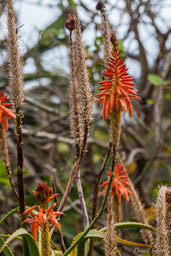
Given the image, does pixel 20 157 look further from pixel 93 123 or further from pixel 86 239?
pixel 93 123

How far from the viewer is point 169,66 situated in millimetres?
2998

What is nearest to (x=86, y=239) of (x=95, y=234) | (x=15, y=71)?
(x=95, y=234)

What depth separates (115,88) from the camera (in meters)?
0.69

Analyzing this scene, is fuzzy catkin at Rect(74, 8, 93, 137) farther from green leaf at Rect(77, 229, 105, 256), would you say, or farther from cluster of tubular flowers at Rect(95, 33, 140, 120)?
green leaf at Rect(77, 229, 105, 256)

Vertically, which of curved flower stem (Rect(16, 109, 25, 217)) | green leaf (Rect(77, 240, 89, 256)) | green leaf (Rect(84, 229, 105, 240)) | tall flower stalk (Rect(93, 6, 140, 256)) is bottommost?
green leaf (Rect(77, 240, 89, 256))

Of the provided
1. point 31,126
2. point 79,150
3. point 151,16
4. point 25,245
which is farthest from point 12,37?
point 31,126

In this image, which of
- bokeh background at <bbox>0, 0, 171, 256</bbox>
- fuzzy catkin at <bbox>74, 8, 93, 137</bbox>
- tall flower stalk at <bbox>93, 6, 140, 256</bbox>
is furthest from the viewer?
bokeh background at <bbox>0, 0, 171, 256</bbox>

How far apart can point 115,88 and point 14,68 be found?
208 millimetres

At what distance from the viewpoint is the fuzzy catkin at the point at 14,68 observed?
26.3 inches

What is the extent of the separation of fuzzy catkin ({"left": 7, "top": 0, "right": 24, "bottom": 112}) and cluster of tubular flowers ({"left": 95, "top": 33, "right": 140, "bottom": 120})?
16 centimetres

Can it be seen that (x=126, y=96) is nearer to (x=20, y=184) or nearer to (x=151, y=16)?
(x=20, y=184)

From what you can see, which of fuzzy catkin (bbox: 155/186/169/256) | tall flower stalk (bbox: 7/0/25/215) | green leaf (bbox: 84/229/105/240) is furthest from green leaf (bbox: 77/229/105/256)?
tall flower stalk (bbox: 7/0/25/215)

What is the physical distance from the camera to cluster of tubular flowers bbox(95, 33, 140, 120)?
66 cm

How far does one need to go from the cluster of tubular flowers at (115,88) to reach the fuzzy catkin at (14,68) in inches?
6.3
